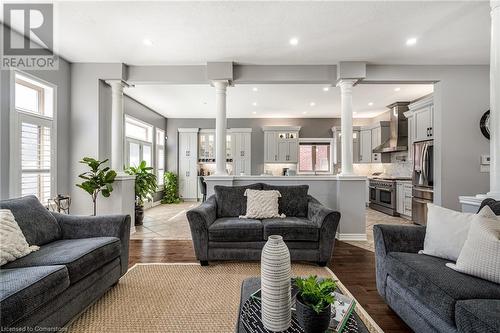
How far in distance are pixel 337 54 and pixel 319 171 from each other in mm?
4972

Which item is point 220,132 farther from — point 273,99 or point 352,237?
point 352,237

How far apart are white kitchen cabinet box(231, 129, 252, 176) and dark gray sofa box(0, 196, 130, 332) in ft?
18.9

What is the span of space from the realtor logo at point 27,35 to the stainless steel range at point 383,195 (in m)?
7.02

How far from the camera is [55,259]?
177 centimetres

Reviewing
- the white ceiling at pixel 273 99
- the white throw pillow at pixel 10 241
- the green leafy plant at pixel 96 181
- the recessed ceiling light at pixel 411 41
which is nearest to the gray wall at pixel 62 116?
the green leafy plant at pixel 96 181

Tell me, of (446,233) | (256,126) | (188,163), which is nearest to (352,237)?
(446,233)

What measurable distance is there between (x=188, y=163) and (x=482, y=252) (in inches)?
305

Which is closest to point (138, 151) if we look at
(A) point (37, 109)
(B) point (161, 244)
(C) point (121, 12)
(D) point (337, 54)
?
(A) point (37, 109)

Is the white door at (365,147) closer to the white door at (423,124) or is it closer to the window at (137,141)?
the white door at (423,124)

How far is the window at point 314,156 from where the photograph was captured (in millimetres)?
8148

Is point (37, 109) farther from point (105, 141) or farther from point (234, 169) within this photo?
point (234, 169)

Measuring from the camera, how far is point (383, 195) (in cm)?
618

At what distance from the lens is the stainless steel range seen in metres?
5.80

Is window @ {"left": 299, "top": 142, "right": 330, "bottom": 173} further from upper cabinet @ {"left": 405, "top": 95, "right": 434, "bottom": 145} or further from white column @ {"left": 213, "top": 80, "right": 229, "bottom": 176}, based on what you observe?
white column @ {"left": 213, "top": 80, "right": 229, "bottom": 176}
